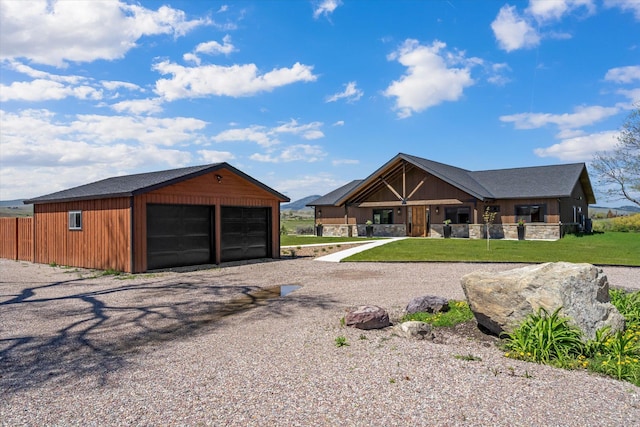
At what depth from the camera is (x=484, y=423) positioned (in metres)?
3.61

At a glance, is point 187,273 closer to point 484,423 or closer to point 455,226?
point 484,423

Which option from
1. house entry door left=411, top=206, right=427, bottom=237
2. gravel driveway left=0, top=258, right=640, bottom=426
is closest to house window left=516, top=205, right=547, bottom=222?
house entry door left=411, top=206, right=427, bottom=237

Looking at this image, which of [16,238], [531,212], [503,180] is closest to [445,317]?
[16,238]

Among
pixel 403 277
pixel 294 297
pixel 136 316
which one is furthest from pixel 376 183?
pixel 136 316

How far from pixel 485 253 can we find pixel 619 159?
15.8 meters

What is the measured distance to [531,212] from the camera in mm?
28156

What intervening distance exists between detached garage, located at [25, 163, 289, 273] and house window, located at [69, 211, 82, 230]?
4 cm

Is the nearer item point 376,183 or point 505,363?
point 505,363

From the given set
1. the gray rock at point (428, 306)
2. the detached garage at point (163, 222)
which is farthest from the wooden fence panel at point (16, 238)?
the gray rock at point (428, 306)

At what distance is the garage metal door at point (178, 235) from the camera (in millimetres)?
13898

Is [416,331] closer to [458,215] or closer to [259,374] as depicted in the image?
[259,374]

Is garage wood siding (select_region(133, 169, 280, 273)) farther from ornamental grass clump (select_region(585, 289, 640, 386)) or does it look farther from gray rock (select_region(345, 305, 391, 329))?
ornamental grass clump (select_region(585, 289, 640, 386))

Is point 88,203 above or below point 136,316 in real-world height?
above

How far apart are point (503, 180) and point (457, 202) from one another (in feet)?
19.0
